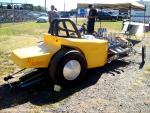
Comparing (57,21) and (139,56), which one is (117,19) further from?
(57,21)

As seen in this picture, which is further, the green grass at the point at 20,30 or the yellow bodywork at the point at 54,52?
the green grass at the point at 20,30

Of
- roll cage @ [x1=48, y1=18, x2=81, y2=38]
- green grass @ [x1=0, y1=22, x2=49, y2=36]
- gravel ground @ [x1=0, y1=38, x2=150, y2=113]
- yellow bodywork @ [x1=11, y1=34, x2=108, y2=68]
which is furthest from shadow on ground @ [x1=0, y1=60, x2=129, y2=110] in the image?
green grass @ [x1=0, y1=22, x2=49, y2=36]

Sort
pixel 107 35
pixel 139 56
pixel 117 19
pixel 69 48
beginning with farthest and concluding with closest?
1. pixel 117 19
2. pixel 139 56
3. pixel 107 35
4. pixel 69 48

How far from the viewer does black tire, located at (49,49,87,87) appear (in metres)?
6.76

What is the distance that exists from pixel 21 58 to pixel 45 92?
883mm

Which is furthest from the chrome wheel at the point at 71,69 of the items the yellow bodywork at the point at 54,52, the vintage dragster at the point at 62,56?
the yellow bodywork at the point at 54,52

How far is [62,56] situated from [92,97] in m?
1.08

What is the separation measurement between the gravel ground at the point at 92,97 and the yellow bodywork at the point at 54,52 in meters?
0.52

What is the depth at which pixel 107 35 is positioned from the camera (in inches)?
383

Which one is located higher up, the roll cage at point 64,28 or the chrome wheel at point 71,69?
the roll cage at point 64,28

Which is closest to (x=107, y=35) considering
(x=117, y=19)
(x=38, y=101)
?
(x=38, y=101)

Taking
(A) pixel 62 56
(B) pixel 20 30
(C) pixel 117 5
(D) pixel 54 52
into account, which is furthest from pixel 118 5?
(A) pixel 62 56

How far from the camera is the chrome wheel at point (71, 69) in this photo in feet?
22.7

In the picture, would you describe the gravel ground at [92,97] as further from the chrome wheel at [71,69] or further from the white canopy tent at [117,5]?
the white canopy tent at [117,5]
